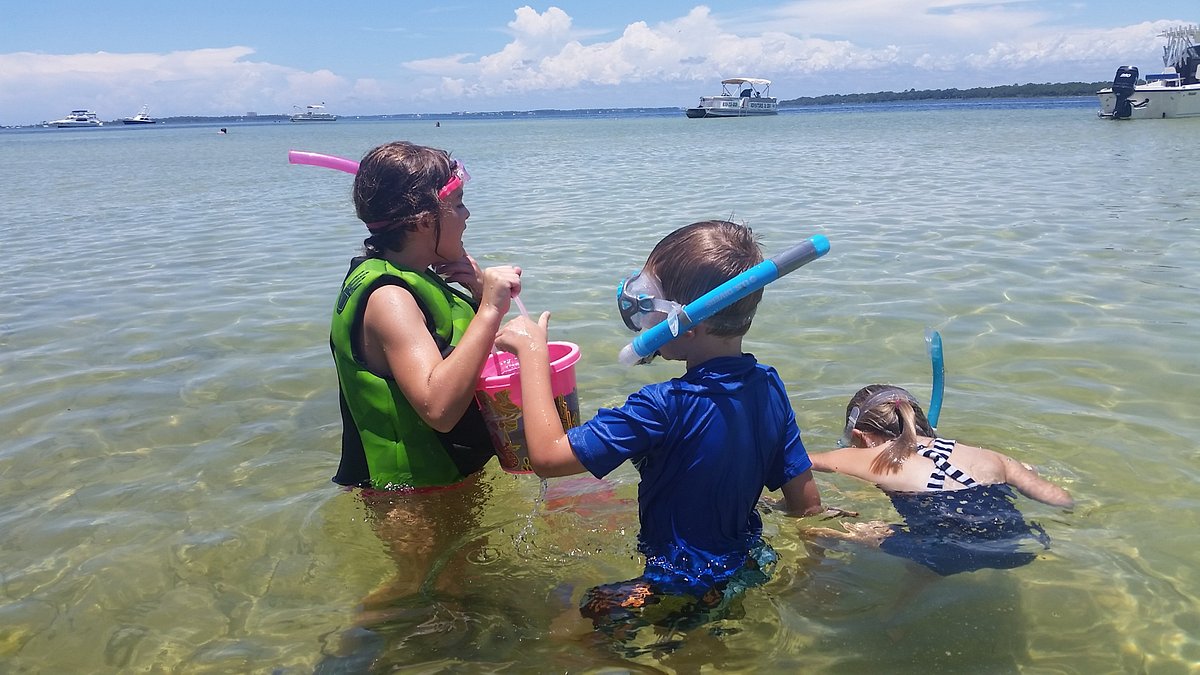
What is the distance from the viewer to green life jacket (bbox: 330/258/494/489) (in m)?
2.93

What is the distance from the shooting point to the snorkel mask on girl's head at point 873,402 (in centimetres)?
384

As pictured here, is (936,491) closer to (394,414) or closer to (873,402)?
(873,402)

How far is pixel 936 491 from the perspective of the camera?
3521 millimetres

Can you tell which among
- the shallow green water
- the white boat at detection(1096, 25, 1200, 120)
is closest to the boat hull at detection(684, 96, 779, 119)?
the white boat at detection(1096, 25, 1200, 120)

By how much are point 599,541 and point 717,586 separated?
914 millimetres

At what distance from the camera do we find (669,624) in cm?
280

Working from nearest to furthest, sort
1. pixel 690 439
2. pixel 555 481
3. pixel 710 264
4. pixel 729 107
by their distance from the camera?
1. pixel 710 264
2. pixel 690 439
3. pixel 555 481
4. pixel 729 107

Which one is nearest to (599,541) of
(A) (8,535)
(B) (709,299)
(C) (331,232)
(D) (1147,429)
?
(B) (709,299)

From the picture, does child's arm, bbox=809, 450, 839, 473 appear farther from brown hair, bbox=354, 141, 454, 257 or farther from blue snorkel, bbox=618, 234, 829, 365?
brown hair, bbox=354, 141, 454, 257

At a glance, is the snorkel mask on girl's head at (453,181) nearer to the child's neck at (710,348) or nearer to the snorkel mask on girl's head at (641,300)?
the snorkel mask on girl's head at (641,300)

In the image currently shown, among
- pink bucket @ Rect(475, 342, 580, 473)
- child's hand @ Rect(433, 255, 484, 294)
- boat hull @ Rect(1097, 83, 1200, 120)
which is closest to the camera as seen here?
pink bucket @ Rect(475, 342, 580, 473)

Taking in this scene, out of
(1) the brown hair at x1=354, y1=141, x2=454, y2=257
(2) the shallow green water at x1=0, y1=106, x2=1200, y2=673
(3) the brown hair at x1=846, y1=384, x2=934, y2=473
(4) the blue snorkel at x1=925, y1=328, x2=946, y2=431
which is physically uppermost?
(1) the brown hair at x1=354, y1=141, x2=454, y2=257

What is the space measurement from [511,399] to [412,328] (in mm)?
407

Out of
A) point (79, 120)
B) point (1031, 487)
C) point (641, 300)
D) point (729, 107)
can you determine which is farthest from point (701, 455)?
point (79, 120)
